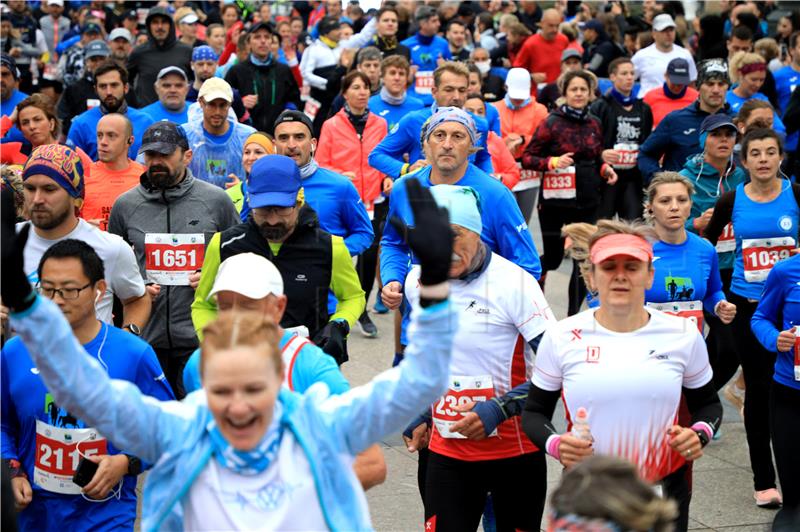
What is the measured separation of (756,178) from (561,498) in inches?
186

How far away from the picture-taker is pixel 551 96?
14859mm

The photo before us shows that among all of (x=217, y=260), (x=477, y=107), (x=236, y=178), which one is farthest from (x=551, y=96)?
(x=217, y=260)

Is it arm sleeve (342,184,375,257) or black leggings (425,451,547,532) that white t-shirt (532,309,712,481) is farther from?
arm sleeve (342,184,375,257)

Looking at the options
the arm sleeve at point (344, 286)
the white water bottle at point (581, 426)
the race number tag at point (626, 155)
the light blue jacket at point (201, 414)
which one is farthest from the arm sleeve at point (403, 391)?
the race number tag at point (626, 155)

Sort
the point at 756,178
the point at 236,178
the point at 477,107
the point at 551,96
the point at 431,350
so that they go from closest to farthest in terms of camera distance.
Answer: the point at 431,350 < the point at 756,178 < the point at 236,178 < the point at 477,107 < the point at 551,96

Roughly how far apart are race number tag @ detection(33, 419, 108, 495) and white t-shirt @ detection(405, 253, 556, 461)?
4.49ft

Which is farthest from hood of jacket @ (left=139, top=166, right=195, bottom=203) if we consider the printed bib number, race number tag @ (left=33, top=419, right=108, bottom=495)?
the printed bib number

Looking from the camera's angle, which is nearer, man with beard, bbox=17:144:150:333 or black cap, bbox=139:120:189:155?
man with beard, bbox=17:144:150:333

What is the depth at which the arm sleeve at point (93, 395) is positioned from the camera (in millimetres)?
3084

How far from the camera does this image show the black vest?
5621mm

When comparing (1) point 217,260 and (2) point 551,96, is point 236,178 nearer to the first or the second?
(1) point 217,260

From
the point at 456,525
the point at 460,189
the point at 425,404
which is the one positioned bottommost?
the point at 456,525

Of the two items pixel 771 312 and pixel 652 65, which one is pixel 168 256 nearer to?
pixel 771 312

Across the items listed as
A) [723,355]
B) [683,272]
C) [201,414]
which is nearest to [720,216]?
[723,355]
